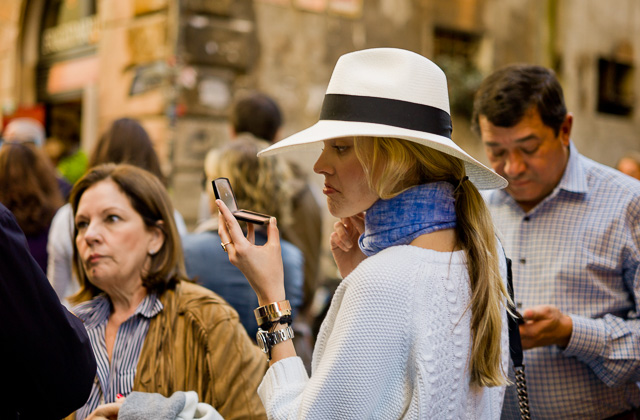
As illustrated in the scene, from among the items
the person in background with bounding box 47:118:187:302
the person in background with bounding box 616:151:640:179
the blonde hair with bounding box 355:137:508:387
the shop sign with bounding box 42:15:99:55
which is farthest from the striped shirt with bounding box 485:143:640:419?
the shop sign with bounding box 42:15:99:55

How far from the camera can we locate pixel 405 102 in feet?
6.09

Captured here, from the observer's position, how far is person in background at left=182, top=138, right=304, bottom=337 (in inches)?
139

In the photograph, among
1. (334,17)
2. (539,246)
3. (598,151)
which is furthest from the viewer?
(598,151)

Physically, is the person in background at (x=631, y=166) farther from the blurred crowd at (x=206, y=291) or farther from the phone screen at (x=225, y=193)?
the phone screen at (x=225, y=193)

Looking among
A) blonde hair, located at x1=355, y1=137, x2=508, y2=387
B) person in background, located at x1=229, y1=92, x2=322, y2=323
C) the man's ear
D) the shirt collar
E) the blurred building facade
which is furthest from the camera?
the blurred building facade

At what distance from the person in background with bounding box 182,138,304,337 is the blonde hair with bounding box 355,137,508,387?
5.89 feet

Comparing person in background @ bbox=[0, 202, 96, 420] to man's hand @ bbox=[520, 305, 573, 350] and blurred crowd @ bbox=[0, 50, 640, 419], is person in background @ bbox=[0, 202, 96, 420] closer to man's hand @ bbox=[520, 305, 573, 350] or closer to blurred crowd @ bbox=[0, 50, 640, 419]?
blurred crowd @ bbox=[0, 50, 640, 419]

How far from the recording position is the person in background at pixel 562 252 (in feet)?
8.67

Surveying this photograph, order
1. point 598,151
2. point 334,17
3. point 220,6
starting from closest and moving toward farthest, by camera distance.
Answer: point 220,6
point 334,17
point 598,151

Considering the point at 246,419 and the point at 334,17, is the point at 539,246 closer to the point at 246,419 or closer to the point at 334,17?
the point at 246,419

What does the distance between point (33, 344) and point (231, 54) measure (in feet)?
19.4

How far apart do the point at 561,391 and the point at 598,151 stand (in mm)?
9998

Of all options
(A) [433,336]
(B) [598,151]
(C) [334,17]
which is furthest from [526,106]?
(B) [598,151]

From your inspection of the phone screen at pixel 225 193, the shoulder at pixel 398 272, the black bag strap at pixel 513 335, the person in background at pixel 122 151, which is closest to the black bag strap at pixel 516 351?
the black bag strap at pixel 513 335
